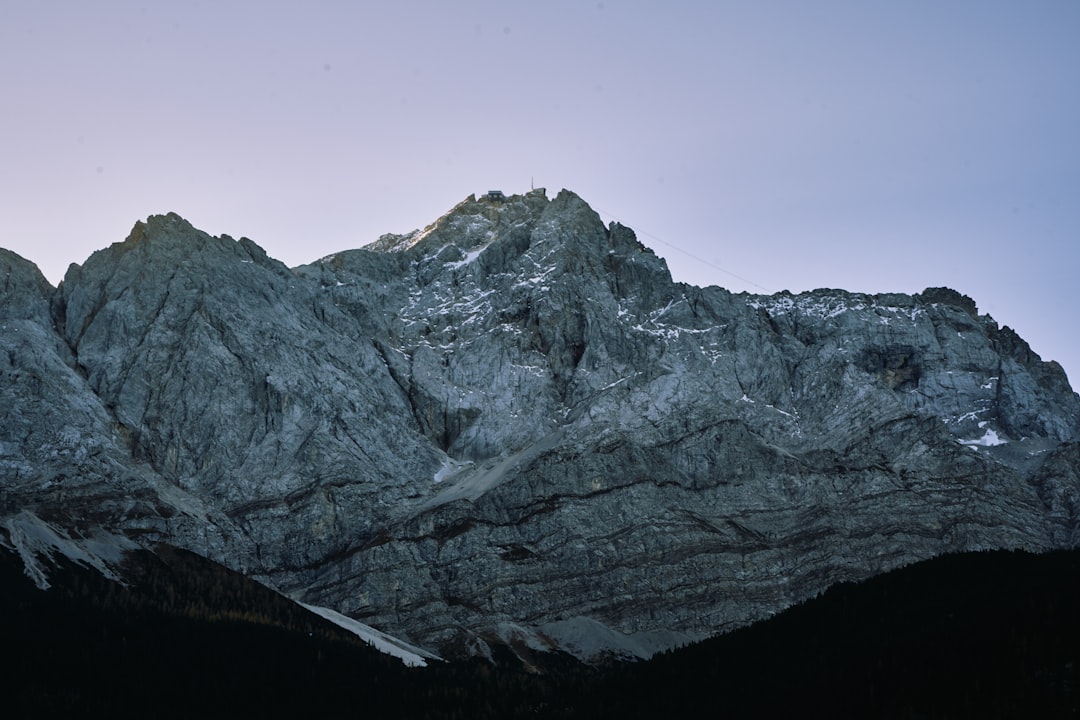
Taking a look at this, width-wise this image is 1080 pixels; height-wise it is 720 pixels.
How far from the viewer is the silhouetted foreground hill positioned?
125438mm

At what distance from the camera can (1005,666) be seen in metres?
123

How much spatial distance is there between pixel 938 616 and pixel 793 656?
16043 mm

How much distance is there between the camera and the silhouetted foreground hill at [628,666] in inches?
4938

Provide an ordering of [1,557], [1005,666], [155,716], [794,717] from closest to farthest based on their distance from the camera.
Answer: [1005,666] → [794,717] → [155,716] → [1,557]

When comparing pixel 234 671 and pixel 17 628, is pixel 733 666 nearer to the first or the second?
pixel 234 671

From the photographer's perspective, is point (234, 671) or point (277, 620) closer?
point (234, 671)

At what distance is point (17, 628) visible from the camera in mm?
163125

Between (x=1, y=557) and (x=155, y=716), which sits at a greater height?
(x=1, y=557)

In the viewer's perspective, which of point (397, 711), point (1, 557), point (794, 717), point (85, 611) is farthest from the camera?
point (1, 557)

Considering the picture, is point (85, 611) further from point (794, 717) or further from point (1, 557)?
point (794, 717)

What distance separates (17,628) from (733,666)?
81.4m

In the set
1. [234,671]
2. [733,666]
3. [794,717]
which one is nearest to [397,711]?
[234,671]

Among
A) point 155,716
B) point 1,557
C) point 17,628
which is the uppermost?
point 1,557

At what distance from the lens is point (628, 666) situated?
17612 cm
